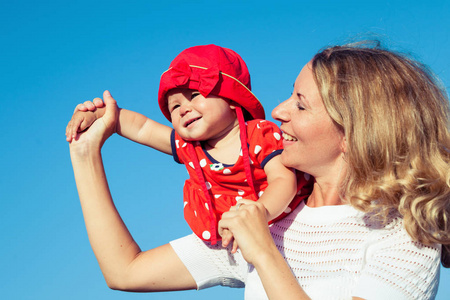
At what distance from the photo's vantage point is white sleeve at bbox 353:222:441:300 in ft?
7.38

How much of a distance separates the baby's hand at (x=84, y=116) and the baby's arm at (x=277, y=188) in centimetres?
107

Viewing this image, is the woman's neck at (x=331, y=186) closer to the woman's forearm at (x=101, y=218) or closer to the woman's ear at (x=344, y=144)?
the woman's ear at (x=344, y=144)

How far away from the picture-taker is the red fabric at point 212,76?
3010mm

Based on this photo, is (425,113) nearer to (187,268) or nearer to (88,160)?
(187,268)

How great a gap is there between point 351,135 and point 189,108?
98 centimetres

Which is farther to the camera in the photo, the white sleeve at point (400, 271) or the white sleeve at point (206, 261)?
the white sleeve at point (206, 261)

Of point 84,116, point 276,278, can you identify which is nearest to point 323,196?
point 276,278

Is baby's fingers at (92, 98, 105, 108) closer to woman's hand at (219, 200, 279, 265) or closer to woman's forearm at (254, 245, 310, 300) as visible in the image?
woman's hand at (219, 200, 279, 265)

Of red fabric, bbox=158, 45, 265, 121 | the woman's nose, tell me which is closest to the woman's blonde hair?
the woman's nose

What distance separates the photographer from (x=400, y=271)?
230 centimetres

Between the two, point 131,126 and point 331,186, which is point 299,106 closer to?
point 331,186

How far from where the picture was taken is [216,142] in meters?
3.19

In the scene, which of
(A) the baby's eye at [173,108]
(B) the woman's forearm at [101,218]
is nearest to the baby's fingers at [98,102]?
(B) the woman's forearm at [101,218]

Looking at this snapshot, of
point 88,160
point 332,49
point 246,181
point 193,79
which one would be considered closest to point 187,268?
point 246,181
